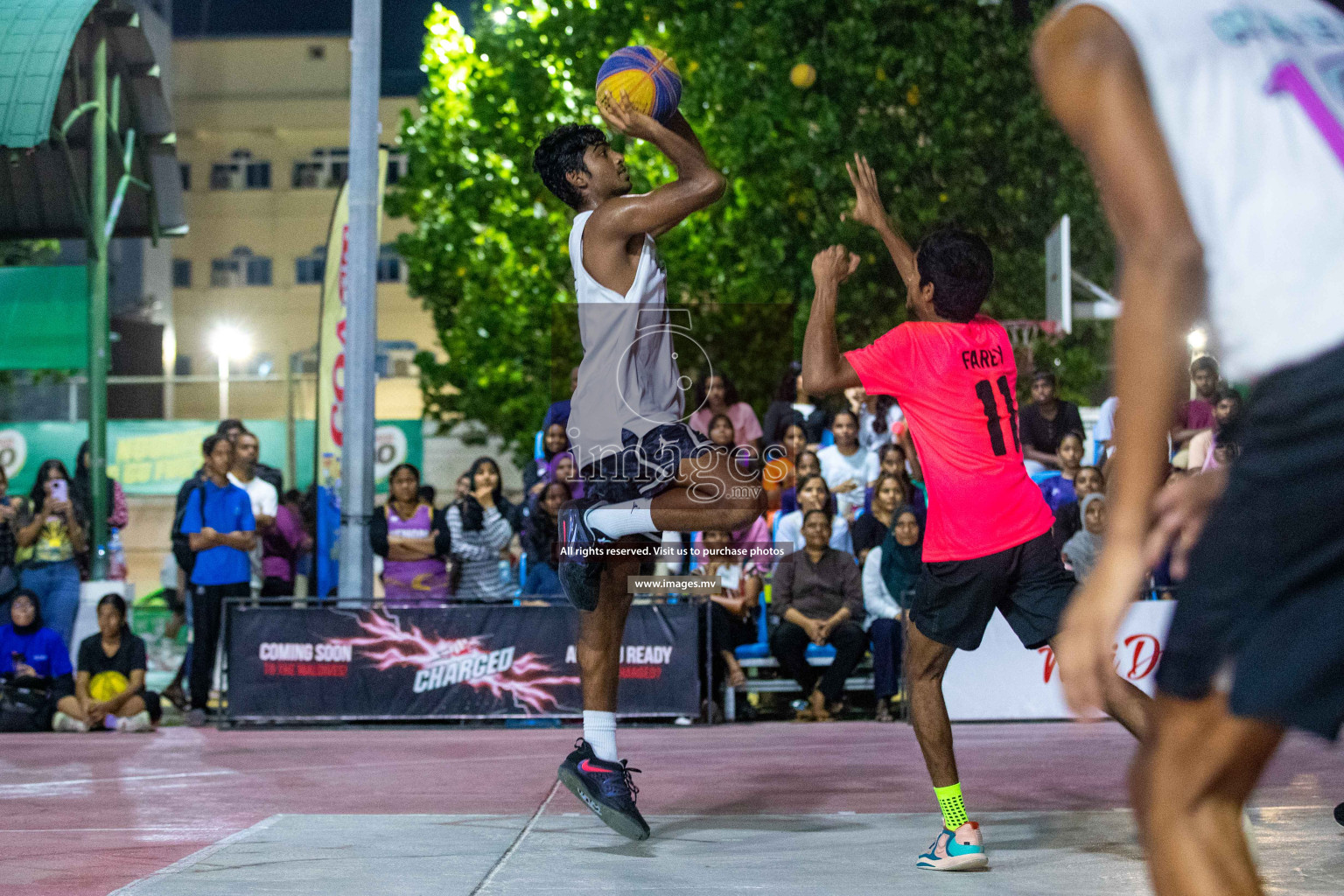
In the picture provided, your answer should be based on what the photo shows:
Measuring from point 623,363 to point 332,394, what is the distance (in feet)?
23.3

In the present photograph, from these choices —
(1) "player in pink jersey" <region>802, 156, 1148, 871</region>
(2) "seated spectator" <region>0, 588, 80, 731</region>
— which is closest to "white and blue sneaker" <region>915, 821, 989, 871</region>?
(1) "player in pink jersey" <region>802, 156, 1148, 871</region>

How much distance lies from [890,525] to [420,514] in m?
3.67

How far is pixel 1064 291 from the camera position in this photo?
18812mm

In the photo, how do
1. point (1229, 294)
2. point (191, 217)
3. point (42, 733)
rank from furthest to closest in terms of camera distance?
point (191, 217) < point (42, 733) < point (1229, 294)

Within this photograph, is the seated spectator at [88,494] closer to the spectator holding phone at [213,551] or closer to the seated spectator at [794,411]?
the spectator holding phone at [213,551]

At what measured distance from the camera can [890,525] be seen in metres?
10.5

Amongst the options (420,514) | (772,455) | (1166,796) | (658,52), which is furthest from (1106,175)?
(772,455)

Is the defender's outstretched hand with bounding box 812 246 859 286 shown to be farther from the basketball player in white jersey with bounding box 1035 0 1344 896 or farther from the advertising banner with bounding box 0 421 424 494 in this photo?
the advertising banner with bounding box 0 421 424 494

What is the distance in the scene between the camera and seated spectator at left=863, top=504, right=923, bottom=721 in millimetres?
10172

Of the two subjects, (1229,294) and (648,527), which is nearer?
(1229,294)

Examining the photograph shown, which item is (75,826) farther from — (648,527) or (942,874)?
(942,874)

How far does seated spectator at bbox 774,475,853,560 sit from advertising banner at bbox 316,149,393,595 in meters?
3.65

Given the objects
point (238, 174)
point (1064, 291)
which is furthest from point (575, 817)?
point (238, 174)

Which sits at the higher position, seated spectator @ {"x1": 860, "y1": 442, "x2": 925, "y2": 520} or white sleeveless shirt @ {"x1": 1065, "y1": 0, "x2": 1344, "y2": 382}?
white sleeveless shirt @ {"x1": 1065, "y1": 0, "x2": 1344, "y2": 382}
